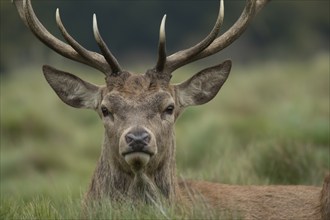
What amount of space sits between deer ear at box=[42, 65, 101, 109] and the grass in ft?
2.29

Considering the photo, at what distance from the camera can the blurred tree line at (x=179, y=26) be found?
38.6 meters

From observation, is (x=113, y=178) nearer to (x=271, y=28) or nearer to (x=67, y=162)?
(x=67, y=162)

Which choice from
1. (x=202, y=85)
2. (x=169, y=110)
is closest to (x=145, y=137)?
(x=169, y=110)

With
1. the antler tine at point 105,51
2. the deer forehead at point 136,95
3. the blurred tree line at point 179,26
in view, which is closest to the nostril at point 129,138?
the deer forehead at point 136,95

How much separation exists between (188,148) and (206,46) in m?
4.83

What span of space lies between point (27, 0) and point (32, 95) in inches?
522

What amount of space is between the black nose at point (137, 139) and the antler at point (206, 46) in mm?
753

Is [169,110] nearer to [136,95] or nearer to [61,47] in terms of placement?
[136,95]

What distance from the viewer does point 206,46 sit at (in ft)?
25.6

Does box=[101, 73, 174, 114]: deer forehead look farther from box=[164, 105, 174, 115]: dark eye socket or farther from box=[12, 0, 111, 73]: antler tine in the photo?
box=[12, 0, 111, 73]: antler tine

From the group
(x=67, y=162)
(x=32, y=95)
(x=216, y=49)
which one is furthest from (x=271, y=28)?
(x=216, y=49)

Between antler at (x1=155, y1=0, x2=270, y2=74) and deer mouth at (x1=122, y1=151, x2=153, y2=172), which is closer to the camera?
deer mouth at (x1=122, y1=151, x2=153, y2=172)

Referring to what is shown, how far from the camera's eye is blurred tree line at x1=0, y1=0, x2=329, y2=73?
38.6 metres

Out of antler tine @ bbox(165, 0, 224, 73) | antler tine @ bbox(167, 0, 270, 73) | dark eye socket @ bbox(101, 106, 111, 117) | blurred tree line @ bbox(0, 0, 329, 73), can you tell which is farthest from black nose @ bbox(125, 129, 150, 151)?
blurred tree line @ bbox(0, 0, 329, 73)
